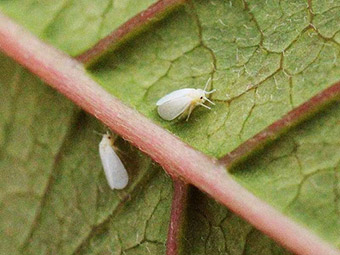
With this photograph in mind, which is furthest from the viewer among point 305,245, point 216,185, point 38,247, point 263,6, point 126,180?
point 38,247

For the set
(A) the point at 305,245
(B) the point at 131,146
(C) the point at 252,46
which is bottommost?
(A) the point at 305,245

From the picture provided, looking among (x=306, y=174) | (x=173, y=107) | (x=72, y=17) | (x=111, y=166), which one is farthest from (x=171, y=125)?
(x=72, y=17)

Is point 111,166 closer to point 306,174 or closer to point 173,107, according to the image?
point 173,107

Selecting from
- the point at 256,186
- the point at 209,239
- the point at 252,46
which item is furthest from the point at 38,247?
the point at 252,46

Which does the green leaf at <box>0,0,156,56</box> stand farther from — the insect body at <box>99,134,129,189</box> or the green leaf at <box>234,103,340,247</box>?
the green leaf at <box>234,103,340,247</box>

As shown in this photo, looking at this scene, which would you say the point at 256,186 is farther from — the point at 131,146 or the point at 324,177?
the point at 131,146

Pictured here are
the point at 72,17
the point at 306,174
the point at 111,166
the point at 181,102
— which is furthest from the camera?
the point at 72,17

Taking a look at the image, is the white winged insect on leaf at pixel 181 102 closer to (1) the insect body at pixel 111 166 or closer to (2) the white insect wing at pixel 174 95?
(2) the white insect wing at pixel 174 95
